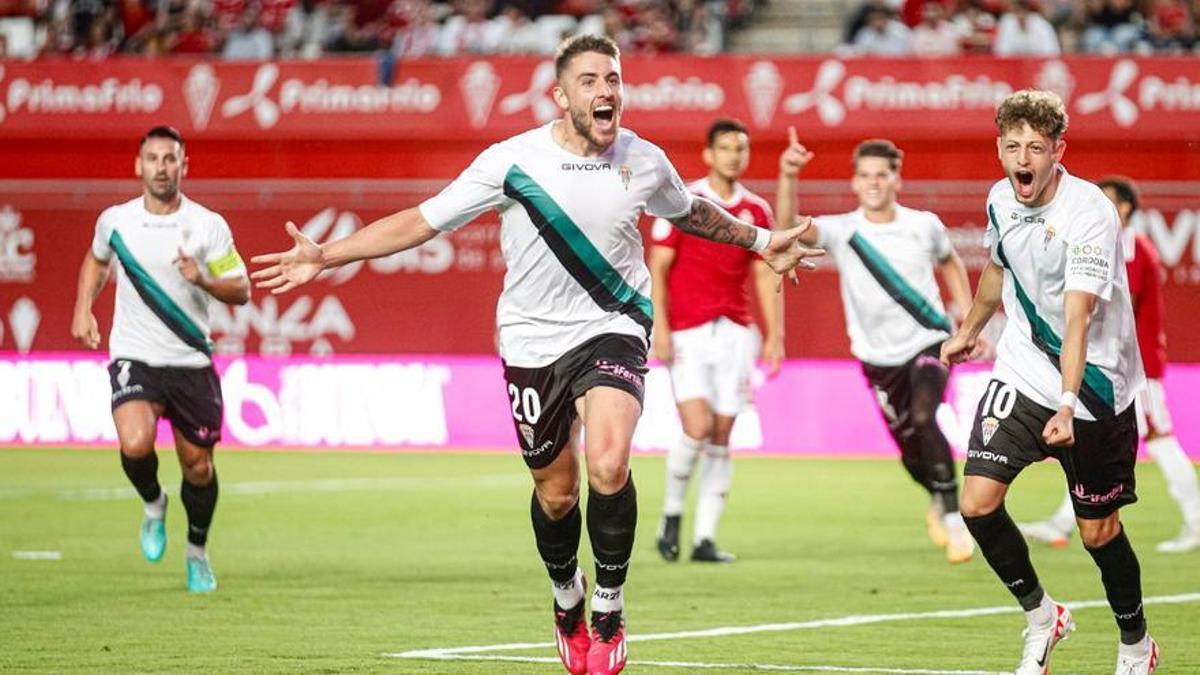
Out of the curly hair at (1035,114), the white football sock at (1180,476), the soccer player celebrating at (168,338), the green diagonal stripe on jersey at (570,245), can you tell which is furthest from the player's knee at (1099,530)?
the white football sock at (1180,476)

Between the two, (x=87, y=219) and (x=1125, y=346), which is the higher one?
(x=1125, y=346)

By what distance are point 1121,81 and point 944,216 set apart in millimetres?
2361

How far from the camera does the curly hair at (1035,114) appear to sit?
8438 mm

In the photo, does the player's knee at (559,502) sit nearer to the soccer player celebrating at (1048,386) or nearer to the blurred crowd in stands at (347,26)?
the soccer player celebrating at (1048,386)

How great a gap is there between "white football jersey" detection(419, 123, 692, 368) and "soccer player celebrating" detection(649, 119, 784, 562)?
5125 mm

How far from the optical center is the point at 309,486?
19438mm

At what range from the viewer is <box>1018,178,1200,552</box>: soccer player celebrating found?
14.4 metres

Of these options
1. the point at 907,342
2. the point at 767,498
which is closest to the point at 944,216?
the point at 767,498

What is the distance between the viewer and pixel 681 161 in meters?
24.3

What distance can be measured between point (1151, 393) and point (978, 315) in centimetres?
614

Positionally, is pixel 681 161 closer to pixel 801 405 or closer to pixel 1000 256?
pixel 801 405

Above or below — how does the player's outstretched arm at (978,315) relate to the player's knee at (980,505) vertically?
above

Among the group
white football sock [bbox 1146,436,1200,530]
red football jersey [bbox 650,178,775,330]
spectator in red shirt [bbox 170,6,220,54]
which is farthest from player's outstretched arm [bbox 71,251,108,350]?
spectator in red shirt [bbox 170,6,220,54]

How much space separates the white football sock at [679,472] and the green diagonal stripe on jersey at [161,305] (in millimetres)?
3342
